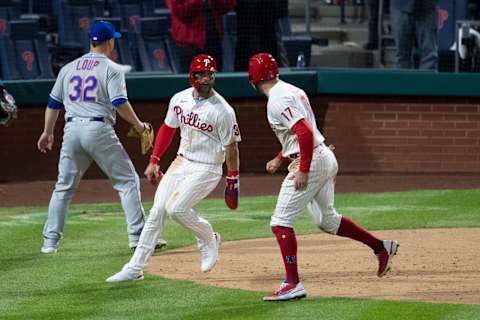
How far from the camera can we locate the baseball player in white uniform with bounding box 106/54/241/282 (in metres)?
8.55

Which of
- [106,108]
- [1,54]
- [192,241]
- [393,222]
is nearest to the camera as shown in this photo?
[106,108]

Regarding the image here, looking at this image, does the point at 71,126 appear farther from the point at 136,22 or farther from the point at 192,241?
the point at 136,22

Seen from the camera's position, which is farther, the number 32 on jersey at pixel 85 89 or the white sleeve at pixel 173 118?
the number 32 on jersey at pixel 85 89

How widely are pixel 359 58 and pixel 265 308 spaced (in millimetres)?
8398

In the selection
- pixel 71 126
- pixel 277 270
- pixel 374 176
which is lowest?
pixel 374 176

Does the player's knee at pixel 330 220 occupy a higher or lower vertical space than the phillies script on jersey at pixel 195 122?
lower

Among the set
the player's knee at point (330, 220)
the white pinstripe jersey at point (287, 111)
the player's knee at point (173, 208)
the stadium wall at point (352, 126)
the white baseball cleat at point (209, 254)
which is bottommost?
the stadium wall at point (352, 126)

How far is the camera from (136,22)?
51.3 feet

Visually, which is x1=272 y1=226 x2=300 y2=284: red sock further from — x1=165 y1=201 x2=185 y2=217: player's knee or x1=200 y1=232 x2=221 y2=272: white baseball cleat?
x1=200 y1=232 x2=221 y2=272: white baseball cleat

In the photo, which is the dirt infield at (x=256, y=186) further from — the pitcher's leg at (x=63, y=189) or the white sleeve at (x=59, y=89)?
the white sleeve at (x=59, y=89)

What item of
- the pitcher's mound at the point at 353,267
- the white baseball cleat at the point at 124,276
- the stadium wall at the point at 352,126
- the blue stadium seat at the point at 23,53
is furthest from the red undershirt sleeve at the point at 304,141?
the blue stadium seat at the point at 23,53

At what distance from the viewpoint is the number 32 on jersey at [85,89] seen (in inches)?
384

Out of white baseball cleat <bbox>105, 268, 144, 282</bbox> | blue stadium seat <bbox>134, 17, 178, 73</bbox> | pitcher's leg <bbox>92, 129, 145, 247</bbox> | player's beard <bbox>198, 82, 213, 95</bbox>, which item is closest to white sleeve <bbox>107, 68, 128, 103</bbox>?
pitcher's leg <bbox>92, 129, 145, 247</bbox>

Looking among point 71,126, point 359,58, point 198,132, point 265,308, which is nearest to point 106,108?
point 71,126
